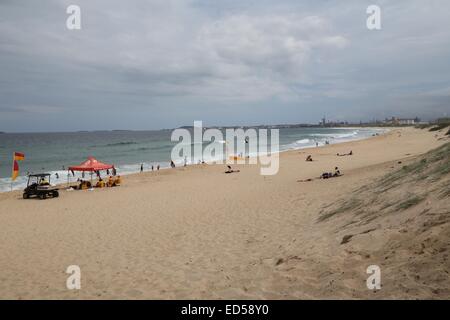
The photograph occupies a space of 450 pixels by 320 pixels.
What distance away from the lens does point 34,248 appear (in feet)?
31.1

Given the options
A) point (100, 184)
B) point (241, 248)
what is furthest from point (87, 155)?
point (241, 248)

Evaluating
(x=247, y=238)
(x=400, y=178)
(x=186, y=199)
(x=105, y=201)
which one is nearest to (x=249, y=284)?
(x=247, y=238)

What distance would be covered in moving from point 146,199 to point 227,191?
411 cm

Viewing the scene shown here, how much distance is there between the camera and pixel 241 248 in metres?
7.89

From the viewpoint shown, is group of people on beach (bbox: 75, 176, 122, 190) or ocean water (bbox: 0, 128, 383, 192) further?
ocean water (bbox: 0, 128, 383, 192)

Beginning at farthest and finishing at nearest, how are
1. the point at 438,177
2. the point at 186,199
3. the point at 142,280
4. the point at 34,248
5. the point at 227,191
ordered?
the point at 227,191
the point at 186,199
the point at 34,248
the point at 438,177
the point at 142,280

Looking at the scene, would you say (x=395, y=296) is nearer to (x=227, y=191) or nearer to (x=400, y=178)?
(x=400, y=178)

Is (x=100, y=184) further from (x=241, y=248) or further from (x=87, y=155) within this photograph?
(x=87, y=155)

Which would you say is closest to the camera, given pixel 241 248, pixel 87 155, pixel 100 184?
pixel 241 248

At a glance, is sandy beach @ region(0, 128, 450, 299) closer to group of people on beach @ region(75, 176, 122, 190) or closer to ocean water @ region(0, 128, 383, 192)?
group of people on beach @ region(75, 176, 122, 190)

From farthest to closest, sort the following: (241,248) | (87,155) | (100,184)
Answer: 1. (87,155)
2. (100,184)
3. (241,248)

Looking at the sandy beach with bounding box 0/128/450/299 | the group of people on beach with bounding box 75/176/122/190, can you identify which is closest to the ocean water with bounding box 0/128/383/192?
the group of people on beach with bounding box 75/176/122/190

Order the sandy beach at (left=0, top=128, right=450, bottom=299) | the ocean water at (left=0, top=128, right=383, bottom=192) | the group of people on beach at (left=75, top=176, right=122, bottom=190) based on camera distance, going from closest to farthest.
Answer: the sandy beach at (left=0, top=128, right=450, bottom=299) < the group of people on beach at (left=75, top=176, right=122, bottom=190) < the ocean water at (left=0, top=128, right=383, bottom=192)

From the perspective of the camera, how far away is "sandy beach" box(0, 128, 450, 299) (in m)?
4.74
